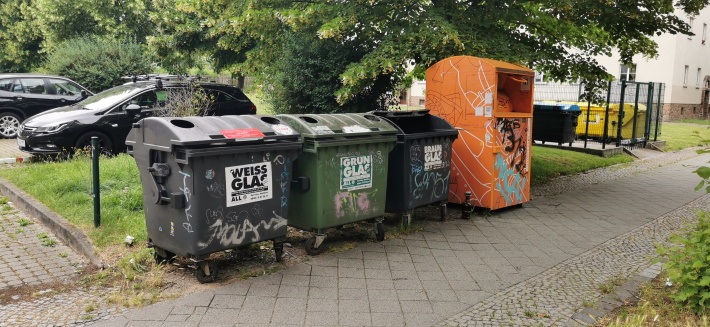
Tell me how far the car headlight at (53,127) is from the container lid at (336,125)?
586 cm

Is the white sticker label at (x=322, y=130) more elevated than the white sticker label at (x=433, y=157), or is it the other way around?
the white sticker label at (x=322, y=130)

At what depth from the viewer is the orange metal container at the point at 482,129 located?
7211mm

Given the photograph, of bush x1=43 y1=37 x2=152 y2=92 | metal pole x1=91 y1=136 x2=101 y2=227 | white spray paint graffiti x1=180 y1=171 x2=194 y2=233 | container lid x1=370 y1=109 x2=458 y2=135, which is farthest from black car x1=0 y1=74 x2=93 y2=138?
white spray paint graffiti x1=180 y1=171 x2=194 y2=233

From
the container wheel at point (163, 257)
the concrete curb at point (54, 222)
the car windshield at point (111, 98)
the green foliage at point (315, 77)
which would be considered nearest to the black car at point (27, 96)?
the car windshield at point (111, 98)

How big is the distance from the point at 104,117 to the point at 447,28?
6.21m

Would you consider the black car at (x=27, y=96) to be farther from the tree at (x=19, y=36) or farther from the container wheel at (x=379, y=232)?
the tree at (x=19, y=36)

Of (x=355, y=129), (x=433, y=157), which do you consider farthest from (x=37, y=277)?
(x=433, y=157)

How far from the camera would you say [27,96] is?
41.7 ft

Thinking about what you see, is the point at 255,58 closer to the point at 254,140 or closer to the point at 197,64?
the point at 254,140

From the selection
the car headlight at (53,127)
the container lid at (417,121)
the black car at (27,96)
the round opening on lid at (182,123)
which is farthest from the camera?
the black car at (27,96)

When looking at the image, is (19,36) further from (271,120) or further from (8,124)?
(271,120)

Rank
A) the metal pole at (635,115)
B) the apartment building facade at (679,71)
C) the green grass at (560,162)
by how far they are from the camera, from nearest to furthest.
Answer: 1. the green grass at (560,162)
2. the metal pole at (635,115)
3. the apartment building facade at (679,71)

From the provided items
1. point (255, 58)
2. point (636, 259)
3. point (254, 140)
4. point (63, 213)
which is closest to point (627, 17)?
point (636, 259)

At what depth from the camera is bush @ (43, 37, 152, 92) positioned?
16.0 meters
